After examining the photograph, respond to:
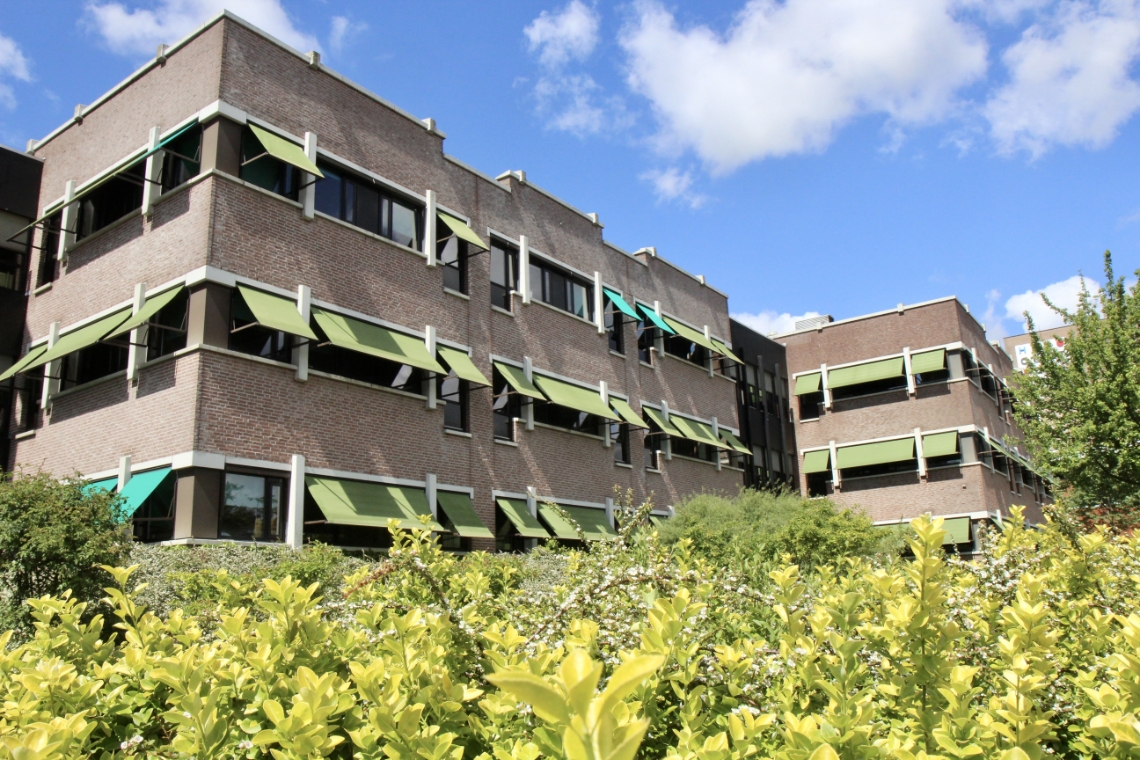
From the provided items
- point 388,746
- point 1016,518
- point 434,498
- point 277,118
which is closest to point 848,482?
point 434,498

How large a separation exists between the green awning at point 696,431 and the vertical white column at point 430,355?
11.4 metres

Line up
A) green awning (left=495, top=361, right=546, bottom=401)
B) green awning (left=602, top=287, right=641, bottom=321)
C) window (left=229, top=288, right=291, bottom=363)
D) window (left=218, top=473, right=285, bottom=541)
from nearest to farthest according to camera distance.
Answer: window (left=218, top=473, right=285, bottom=541)
window (left=229, top=288, right=291, bottom=363)
green awning (left=495, top=361, right=546, bottom=401)
green awning (left=602, top=287, right=641, bottom=321)

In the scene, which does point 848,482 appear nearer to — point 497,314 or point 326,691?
point 497,314

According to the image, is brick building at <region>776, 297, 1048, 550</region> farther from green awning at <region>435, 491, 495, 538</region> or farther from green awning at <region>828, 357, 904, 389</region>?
green awning at <region>435, 491, 495, 538</region>

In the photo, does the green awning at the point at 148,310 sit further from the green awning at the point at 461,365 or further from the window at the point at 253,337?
the green awning at the point at 461,365

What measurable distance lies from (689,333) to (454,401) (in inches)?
493

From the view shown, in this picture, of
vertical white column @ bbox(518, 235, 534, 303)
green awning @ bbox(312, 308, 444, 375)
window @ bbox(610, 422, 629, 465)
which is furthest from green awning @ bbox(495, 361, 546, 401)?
window @ bbox(610, 422, 629, 465)

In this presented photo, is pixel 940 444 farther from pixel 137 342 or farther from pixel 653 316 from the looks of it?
pixel 137 342

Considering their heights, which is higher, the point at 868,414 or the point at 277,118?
the point at 277,118

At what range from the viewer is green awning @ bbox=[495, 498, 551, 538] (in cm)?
2098

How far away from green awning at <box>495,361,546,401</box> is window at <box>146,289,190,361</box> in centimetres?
808

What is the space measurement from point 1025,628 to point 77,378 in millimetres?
20247

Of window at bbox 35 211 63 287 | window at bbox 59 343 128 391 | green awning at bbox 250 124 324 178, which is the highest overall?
green awning at bbox 250 124 324 178

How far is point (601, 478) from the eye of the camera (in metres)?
25.2
